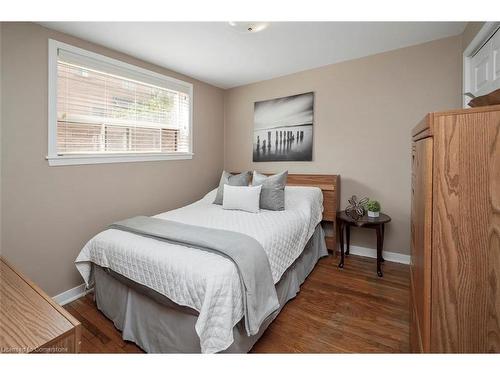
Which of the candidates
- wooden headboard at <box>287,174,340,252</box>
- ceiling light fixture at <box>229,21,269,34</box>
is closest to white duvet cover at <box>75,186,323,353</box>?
wooden headboard at <box>287,174,340,252</box>

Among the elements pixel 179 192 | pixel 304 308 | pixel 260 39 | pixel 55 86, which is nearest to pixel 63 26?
pixel 55 86

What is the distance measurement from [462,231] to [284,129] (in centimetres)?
290

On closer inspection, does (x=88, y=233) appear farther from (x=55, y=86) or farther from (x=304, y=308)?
(x=304, y=308)

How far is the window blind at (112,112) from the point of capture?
7.35 ft

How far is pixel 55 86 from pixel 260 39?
1.87 m

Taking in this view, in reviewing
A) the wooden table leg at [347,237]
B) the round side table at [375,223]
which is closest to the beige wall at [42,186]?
the round side table at [375,223]

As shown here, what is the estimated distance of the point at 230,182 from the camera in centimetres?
286

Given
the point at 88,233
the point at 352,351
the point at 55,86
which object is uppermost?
the point at 55,86

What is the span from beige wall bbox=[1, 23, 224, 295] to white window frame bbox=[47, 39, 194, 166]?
43 millimetres

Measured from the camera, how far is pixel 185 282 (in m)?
1.35

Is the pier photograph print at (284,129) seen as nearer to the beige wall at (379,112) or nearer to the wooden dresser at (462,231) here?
the beige wall at (379,112)

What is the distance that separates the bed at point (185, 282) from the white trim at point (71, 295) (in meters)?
0.40

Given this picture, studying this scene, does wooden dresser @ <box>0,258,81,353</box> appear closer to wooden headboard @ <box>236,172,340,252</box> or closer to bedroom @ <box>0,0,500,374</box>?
bedroom @ <box>0,0,500,374</box>

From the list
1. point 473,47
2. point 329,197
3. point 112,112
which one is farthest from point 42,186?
point 473,47
